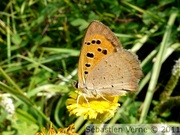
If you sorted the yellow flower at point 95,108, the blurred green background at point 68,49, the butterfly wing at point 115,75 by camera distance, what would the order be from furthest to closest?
1. the blurred green background at point 68,49
2. the butterfly wing at point 115,75
3. the yellow flower at point 95,108

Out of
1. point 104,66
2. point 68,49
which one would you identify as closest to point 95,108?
point 104,66

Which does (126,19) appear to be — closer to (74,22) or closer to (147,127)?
(74,22)

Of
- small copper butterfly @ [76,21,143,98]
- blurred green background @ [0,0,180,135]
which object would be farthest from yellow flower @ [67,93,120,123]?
blurred green background @ [0,0,180,135]

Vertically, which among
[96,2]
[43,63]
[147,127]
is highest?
[96,2]

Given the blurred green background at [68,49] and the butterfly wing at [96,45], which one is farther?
the blurred green background at [68,49]

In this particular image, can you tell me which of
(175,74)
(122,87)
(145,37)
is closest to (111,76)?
(122,87)

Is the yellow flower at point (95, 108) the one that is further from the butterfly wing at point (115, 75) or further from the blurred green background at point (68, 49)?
the blurred green background at point (68, 49)

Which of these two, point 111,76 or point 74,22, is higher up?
point 74,22

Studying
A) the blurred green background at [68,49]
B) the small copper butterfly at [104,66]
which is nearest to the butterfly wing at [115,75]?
the small copper butterfly at [104,66]
